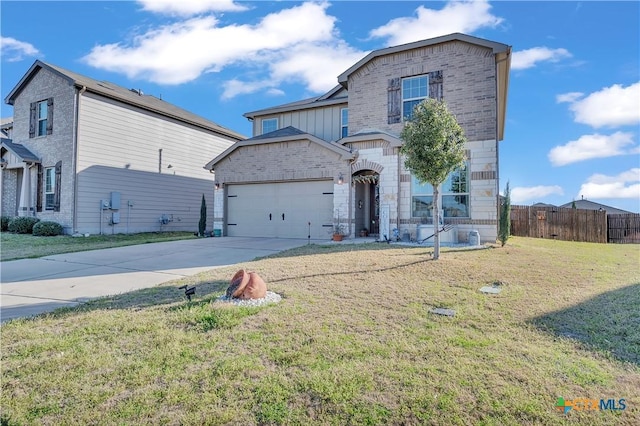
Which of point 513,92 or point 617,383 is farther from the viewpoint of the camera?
point 513,92

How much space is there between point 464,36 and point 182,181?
16.1 m

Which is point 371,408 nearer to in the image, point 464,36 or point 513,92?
point 464,36

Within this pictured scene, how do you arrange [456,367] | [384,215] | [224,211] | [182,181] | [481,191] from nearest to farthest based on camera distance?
1. [456,367]
2. [481,191]
3. [384,215]
4. [224,211]
5. [182,181]

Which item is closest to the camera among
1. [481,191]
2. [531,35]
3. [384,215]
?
[531,35]

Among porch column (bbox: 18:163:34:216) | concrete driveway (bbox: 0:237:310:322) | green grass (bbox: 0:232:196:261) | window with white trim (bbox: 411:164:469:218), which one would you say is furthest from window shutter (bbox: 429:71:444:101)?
porch column (bbox: 18:163:34:216)

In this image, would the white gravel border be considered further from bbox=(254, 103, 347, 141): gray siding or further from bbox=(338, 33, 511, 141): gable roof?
bbox=(254, 103, 347, 141): gray siding

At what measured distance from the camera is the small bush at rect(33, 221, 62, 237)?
15133 mm

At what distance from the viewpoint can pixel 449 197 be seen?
12453mm

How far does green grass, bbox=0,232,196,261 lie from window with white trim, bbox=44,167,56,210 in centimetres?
173

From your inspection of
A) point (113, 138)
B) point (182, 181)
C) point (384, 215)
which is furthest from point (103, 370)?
point (182, 181)

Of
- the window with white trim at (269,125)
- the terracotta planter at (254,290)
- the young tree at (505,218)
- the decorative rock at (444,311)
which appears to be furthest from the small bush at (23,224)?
the young tree at (505,218)

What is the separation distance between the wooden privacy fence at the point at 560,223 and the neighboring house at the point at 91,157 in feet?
61.6

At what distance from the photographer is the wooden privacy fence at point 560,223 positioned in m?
17.0

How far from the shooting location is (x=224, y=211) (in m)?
15.9
